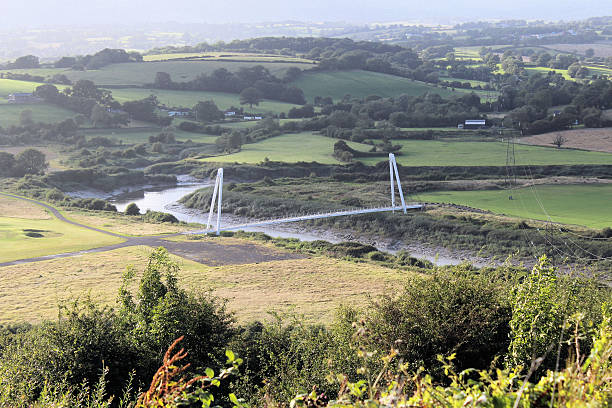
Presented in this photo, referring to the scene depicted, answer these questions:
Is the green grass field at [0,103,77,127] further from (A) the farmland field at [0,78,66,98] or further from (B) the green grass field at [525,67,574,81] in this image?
(B) the green grass field at [525,67,574,81]

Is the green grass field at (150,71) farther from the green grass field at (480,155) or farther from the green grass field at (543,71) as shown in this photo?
the green grass field at (480,155)

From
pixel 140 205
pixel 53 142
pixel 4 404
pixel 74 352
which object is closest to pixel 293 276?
pixel 74 352

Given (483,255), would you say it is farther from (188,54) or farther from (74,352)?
(188,54)

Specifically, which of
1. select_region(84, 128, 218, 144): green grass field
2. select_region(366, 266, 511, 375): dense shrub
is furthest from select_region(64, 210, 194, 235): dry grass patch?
select_region(84, 128, 218, 144): green grass field

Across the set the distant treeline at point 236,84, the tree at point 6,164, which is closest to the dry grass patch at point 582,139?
the distant treeline at point 236,84

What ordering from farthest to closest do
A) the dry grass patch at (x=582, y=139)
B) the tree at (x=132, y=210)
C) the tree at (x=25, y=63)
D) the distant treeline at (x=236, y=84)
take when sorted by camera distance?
the tree at (x=25, y=63) < the distant treeline at (x=236, y=84) < the dry grass patch at (x=582, y=139) < the tree at (x=132, y=210)

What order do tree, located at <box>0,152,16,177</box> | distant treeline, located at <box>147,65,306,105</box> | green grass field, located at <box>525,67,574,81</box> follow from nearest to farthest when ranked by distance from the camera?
tree, located at <box>0,152,16,177</box>, distant treeline, located at <box>147,65,306,105</box>, green grass field, located at <box>525,67,574,81</box>
